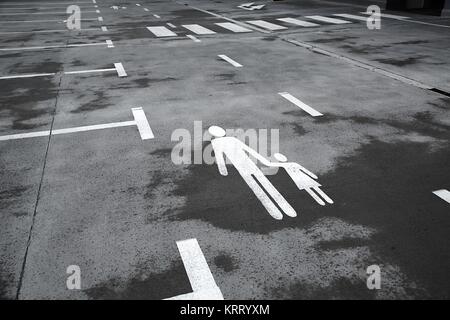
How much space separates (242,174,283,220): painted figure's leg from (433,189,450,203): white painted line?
86.7 inches

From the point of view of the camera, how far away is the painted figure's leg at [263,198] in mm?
4645

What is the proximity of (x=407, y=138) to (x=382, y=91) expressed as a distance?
2.89 m

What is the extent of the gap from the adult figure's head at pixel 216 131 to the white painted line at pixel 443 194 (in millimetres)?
3681

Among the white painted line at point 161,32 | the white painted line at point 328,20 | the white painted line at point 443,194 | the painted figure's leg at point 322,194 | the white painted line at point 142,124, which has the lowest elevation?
the white painted line at point 443,194

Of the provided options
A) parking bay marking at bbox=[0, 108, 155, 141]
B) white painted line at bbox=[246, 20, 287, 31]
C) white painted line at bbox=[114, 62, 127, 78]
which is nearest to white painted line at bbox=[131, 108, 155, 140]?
parking bay marking at bbox=[0, 108, 155, 141]

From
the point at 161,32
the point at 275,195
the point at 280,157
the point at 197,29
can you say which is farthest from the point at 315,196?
the point at 197,29

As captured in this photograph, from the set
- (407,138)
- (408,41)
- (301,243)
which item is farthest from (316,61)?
(301,243)

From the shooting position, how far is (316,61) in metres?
12.1

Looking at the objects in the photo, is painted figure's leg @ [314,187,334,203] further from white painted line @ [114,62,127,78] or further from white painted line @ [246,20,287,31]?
white painted line @ [246,20,287,31]

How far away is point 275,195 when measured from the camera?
16.5ft

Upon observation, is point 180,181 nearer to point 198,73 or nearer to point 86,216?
point 86,216

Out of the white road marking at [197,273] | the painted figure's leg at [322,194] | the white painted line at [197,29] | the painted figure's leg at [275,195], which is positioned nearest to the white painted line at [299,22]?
the white painted line at [197,29]

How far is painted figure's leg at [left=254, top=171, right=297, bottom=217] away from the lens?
4.69 metres

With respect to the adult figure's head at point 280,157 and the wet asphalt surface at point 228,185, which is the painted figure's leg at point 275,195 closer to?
the wet asphalt surface at point 228,185
